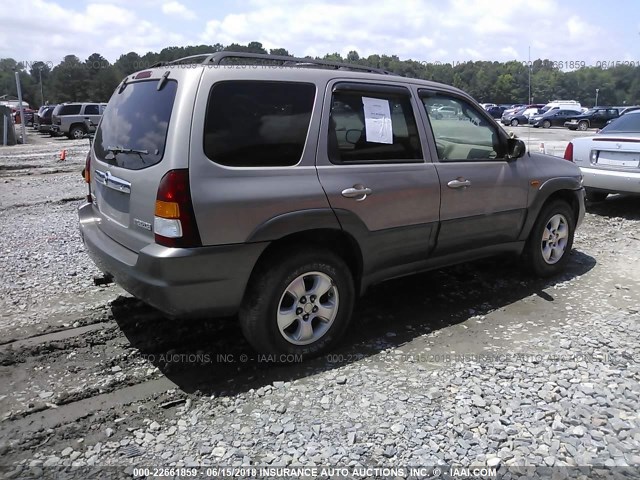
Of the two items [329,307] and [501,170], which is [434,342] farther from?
[501,170]

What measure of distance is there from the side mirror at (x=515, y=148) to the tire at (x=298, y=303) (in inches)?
80.8

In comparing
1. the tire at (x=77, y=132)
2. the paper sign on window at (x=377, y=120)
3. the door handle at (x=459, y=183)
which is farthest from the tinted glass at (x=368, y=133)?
the tire at (x=77, y=132)

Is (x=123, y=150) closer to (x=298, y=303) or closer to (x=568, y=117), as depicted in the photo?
(x=298, y=303)

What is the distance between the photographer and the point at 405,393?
3.23m

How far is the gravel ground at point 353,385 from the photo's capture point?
270 cm

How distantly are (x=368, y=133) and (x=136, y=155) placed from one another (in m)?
1.61

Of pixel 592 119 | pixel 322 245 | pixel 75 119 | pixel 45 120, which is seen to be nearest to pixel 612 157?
pixel 322 245

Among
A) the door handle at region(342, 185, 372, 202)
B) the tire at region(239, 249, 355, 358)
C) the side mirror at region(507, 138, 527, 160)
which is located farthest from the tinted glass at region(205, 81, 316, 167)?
the side mirror at region(507, 138, 527, 160)

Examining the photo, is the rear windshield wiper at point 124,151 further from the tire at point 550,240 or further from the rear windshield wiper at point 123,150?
the tire at point 550,240

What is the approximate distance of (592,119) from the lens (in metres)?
35.9

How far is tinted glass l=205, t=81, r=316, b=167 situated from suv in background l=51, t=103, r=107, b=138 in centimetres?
2686

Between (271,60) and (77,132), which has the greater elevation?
(271,60)

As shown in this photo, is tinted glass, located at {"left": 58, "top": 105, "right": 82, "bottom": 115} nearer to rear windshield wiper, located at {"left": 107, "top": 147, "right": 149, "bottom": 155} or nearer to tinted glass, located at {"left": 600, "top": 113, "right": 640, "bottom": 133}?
tinted glass, located at {"left": 600, "top": 113, "right": 640, "bottom": 133}

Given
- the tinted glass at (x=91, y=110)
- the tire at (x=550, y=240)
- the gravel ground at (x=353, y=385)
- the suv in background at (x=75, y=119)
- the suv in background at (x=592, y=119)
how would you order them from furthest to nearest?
the suv in background at (x=592, y=119), the tinted glass at (x=91, y=110), the suv in background at (x=75, y=119), the tire at (x=550, y=240), the gravel ground at (x=353, y=385)
